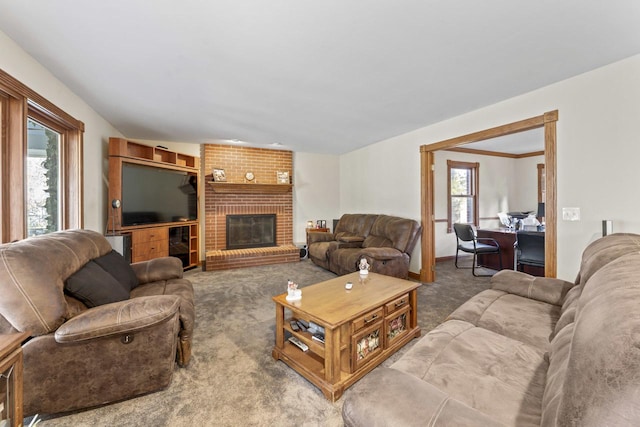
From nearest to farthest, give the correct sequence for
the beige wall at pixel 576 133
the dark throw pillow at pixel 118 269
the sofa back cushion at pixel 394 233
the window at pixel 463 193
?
the dark throw pillow at pixel 118 269 → the beige wall at pixel 576 133 → the sofa back cushion at pixel 394 233 → the window at pixel 463 193

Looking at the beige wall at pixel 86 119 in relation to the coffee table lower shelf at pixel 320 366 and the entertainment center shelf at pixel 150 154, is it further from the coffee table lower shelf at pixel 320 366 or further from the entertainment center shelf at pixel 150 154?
the coffee table lower shelf at pixel 320 366

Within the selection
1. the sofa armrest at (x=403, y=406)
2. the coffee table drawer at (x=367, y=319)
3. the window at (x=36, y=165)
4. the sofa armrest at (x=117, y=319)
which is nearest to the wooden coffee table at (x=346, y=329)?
the coffee table drawer at (x=367, y=319)

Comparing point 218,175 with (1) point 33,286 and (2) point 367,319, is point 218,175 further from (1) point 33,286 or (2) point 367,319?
(2) point 367,319

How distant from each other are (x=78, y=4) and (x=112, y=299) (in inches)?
68.6

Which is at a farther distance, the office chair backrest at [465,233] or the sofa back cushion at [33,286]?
the office chair backrest at [465,233]

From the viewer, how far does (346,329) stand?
5.48 feet

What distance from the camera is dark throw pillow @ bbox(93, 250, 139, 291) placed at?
6.39 ft

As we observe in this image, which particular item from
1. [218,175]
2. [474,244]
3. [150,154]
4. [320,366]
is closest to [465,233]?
[474,244]

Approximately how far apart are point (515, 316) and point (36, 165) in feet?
13.1

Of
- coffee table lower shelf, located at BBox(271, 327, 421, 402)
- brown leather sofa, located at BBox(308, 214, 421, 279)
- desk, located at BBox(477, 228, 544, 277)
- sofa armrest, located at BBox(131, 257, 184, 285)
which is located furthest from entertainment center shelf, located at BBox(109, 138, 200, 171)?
desk, located at BBox(477, 228, 544, 277)

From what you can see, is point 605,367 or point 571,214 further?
point 571,214

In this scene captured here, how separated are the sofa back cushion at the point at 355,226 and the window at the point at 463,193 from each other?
6.30ft

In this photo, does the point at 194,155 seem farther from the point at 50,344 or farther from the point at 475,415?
the point at 475,415

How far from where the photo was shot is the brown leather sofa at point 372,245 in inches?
140
